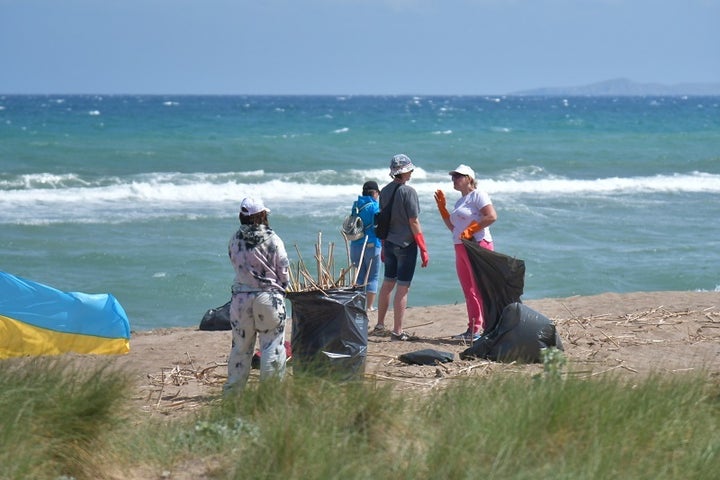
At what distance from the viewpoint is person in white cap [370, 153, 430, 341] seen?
8.70m

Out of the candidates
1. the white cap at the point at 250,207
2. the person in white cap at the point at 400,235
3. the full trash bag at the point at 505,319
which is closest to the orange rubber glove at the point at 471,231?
the full trash bag at the point at 505,319

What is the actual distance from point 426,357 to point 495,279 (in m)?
0.99

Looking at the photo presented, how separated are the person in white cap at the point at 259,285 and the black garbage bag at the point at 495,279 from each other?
2276 millimetres

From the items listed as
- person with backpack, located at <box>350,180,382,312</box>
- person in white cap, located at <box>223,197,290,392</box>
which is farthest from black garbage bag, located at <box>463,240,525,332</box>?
person in white cap, located at <box>223,197,290,392</box>

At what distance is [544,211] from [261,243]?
620 inches

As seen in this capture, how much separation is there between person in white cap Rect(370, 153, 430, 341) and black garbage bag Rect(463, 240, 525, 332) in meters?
0.51

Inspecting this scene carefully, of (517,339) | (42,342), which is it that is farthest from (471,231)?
(42,342)

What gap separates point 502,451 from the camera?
188 inches

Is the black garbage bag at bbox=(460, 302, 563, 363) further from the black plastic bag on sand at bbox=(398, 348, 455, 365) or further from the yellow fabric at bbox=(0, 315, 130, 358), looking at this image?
the yellow fabric at bbox=(0, 315, 130, 358)

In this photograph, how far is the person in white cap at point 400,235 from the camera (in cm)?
870

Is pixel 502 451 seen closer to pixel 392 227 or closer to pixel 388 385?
pixel 388 385

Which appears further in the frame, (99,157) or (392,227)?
(99,157)

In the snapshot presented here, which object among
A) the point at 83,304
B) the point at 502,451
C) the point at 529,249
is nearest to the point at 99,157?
the point at 529,249

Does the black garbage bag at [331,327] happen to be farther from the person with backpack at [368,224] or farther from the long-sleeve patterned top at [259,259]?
the person with backpack at [368,224]
